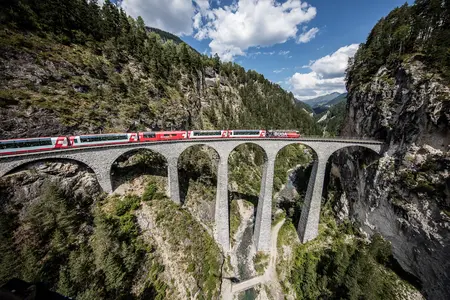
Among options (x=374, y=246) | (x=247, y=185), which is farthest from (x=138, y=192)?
(x=374, y=246)

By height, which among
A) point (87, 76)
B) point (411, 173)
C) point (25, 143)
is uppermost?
point (87, 76)

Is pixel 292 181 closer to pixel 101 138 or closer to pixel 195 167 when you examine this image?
pixel 195 167

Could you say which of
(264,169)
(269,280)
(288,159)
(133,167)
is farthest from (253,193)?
(288,159)

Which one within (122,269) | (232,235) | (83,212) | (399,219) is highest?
(83,212)

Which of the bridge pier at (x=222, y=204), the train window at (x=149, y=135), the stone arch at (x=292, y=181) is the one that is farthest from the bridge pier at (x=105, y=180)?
the stone arch at (x=292, y=181)

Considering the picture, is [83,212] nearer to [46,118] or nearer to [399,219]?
[46,118]

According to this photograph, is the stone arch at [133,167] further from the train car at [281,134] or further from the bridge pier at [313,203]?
the bridge pier at [313,203]
